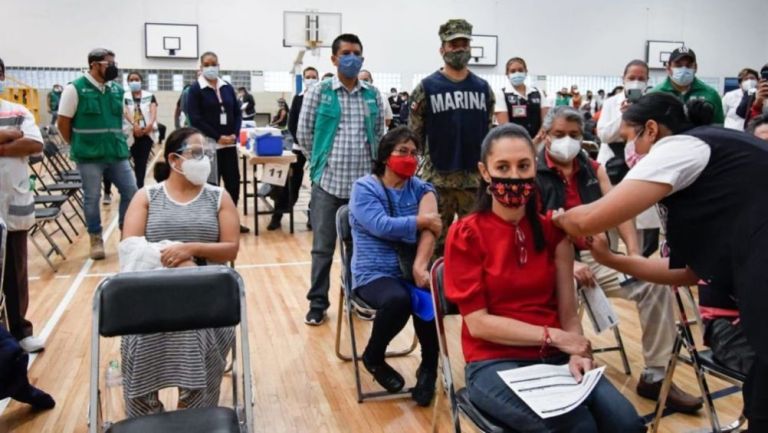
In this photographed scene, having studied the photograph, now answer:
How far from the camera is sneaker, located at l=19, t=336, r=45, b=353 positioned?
12.1ft

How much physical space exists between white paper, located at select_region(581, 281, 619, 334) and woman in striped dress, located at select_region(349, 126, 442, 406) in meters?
0.77

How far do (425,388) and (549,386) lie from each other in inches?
50.2

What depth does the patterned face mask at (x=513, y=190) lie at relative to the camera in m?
2.15

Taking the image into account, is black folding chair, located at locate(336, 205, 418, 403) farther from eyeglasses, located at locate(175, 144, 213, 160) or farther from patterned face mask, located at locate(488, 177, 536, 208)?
patterned face mask, located at locate(488, 177, 536, 208)

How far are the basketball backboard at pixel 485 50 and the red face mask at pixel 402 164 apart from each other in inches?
640

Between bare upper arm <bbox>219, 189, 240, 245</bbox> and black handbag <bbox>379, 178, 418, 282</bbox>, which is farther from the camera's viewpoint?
black handbag <bbox>379, 178, 418, 282</bbox>

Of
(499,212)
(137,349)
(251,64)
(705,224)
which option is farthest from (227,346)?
(251,64)

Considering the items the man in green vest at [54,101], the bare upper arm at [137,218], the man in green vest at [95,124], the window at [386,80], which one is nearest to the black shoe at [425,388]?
the bare upper arm at [137,218]

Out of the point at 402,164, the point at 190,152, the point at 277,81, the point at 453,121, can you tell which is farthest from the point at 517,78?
the point at 277,81

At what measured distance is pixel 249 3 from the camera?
17438 mm

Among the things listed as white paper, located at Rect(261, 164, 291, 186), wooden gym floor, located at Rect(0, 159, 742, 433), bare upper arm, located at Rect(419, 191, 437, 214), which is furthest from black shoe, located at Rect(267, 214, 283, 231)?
bare upper arm, located at Rect(419, 191, 437, 214)

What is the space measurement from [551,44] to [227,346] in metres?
18.4

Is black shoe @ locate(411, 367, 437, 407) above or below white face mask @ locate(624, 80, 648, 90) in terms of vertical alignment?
below

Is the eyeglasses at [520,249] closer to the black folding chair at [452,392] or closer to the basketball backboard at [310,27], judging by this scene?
the black folding chair at [452,392]
